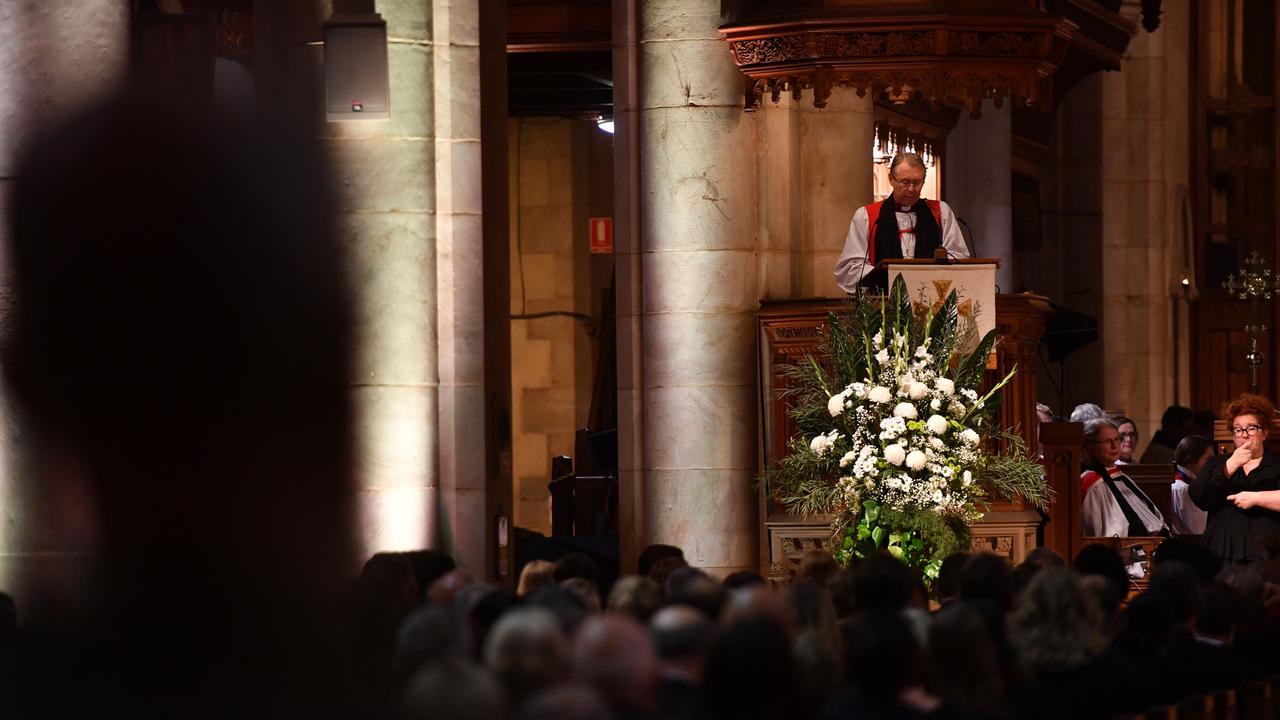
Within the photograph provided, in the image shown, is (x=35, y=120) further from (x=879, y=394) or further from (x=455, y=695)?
(x=455, y=695)

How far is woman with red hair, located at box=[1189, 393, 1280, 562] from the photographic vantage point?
1288cm

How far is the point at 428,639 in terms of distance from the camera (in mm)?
6367

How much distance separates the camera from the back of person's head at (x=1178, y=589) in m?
8.30

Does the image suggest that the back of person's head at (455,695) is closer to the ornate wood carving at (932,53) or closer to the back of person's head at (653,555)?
the back of person's head at (653,555)

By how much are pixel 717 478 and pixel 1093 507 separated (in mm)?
2410

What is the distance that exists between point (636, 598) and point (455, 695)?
119 inches

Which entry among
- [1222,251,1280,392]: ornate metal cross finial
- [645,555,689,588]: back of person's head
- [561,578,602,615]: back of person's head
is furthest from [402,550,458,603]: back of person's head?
[1222,251,1280,392]: ornate metal cross finial

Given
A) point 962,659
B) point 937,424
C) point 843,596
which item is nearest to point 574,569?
point 843,596

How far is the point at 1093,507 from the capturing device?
14.3m

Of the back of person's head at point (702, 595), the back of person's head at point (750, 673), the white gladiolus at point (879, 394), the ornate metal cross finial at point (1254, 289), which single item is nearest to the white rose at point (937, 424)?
the white gladiolus at point (879, 394)

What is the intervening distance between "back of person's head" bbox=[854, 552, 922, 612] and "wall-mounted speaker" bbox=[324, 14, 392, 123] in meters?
4.05

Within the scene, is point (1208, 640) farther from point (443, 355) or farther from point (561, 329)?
point (561, 329)

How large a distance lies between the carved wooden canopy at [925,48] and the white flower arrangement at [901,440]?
5.14 feet

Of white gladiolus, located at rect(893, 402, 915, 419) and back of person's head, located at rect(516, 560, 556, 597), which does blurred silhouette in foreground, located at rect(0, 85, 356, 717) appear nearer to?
back of person's head, located at rect(516, 560, 556, 597)
